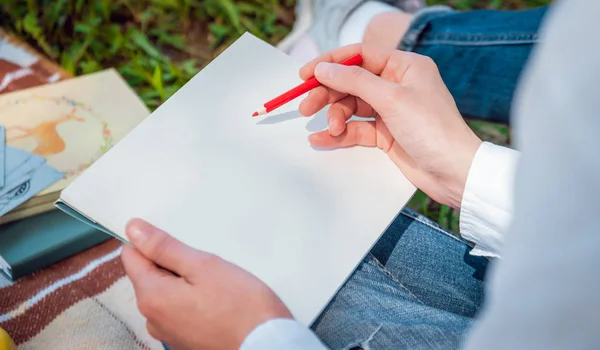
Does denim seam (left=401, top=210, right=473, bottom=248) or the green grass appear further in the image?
the green grass

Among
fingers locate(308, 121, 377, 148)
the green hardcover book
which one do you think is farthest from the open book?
the green hardcover book

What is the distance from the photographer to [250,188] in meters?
0.82

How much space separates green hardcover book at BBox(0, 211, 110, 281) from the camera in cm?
100

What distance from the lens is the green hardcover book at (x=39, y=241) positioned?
3.29 ft

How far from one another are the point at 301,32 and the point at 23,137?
→ 29.8 inches

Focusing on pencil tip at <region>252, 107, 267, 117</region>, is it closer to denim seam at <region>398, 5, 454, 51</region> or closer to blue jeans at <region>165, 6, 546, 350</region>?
blue jeans at <region>165, 6, 546, 350</region>

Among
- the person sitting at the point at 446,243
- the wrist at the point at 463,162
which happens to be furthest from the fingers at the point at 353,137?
the wrist at the point at 463,162

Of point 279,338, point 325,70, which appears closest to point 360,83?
point 325,70

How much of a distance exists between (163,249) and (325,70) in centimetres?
35

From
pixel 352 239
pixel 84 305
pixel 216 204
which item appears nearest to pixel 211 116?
pixel 216 204

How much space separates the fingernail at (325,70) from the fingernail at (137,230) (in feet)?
1.08

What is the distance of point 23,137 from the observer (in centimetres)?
113

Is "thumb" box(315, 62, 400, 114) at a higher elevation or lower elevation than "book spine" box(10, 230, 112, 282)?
higher

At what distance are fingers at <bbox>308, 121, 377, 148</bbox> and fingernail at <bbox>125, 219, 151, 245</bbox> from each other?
0.96 ft
